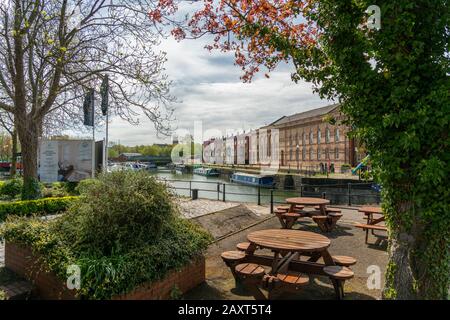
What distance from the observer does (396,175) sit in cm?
346

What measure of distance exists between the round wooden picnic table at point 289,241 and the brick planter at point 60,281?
0.98m

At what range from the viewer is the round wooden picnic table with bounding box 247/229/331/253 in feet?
14.6

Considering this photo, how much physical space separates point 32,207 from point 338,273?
10.3m

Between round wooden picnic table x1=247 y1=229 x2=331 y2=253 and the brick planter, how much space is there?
0.98 meters

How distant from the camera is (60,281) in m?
3.77

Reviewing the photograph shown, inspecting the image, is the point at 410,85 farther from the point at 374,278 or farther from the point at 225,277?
the point at 225,277

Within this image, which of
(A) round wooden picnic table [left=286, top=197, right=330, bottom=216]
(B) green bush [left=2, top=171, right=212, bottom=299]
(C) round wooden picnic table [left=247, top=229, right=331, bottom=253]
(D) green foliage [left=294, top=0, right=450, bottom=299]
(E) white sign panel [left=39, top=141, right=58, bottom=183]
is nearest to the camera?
(D) green foliage [left=294, top=0, right=450, bottom=299]

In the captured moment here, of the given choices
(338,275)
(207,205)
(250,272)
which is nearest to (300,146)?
(207,205)

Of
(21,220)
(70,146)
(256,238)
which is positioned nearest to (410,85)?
(256,238)

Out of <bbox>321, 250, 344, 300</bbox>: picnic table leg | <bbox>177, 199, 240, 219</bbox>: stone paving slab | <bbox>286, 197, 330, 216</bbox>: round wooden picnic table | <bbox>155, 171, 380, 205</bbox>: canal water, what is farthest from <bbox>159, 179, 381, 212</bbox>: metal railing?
<bbox>321, 250, 344, 300</bbox>: picnic table leg

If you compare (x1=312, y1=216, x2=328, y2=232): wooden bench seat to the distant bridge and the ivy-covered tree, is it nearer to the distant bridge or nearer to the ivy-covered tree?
the ivy-covered tree

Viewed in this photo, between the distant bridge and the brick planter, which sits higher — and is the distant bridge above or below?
above

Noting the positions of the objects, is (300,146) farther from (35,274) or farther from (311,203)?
(35,274)

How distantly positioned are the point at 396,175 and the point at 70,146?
15.7 m
